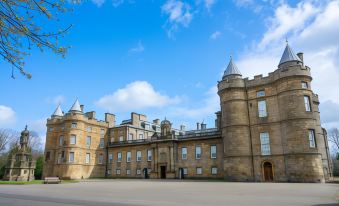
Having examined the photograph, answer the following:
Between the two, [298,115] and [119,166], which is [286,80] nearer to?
[298,115]

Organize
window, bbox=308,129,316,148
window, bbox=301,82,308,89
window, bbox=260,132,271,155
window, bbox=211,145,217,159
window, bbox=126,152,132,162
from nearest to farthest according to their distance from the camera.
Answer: window, bbox=308,129,316,148, window, bbox=301,82,308,89, window, bbox=260,132,271,155, window, bbox=211,145,217,159, window, bbox=126,152,132,162

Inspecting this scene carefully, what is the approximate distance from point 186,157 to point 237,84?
15060mm

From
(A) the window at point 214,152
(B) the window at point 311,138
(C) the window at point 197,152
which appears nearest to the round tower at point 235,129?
(A) the window at point 214,152

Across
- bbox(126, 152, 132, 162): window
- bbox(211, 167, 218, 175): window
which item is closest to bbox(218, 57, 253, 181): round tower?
bbox(211, 167, 218, 175): window

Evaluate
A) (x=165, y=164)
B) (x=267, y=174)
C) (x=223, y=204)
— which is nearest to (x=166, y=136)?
(x=165, y=164)

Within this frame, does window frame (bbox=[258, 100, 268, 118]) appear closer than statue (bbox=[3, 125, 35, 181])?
Yes

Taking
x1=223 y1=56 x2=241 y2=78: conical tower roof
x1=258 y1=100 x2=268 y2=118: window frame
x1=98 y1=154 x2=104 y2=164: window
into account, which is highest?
x1=223 y1=56 x2=241 y2=78: conical tower roof

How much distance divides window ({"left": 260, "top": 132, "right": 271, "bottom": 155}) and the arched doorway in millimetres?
1448

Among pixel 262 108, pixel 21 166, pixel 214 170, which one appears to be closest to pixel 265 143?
pixel 262 108

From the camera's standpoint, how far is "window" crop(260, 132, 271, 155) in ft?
108

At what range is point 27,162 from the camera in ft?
134

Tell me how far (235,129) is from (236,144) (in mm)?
1939

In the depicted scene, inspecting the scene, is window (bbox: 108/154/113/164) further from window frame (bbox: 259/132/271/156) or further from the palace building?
window frame (bbox: 259/132/271/156)

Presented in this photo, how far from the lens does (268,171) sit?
32594 mm
